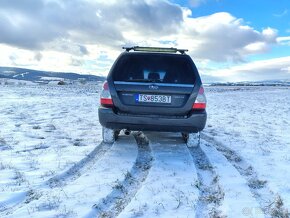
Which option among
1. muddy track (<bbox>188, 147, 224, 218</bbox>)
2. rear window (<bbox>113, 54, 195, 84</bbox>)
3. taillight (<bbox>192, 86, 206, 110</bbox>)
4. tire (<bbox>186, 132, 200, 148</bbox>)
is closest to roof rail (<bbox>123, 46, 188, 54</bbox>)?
rear window (<bbox>113, 54, 195, 84</bbox>)

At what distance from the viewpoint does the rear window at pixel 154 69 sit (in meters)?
6.52

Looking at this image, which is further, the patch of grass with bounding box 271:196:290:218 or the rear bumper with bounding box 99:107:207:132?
the rear bumper with bounding box 99:107:207:132

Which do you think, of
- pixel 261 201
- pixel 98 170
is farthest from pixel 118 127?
pixel 261 201

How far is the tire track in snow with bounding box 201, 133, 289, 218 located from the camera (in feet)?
12.4

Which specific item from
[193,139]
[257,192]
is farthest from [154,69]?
[257,192]

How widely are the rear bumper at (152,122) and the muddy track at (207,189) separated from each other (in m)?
0.62

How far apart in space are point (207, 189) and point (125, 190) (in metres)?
1.09

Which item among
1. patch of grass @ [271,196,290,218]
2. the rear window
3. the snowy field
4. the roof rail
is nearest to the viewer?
patch of grass @ [271,196,290,218]

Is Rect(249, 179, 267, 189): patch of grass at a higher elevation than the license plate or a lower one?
lower

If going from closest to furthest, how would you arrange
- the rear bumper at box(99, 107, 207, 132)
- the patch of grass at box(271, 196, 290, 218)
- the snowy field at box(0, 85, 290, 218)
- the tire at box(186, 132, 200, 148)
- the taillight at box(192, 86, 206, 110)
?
1. the patch of grass at box(271, 196, 290, 218)
2. the snowy field at box(0, 85, 290, 218)
3. the rear bumper at box(99, 107, 207, 132)
4. the taillight at box(192, 86, 206, 110)
5. the tire at box(186, 132, 200, 148)

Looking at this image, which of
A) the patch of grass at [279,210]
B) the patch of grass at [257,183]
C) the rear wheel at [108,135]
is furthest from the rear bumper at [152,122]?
the patch of grass at [279,210]

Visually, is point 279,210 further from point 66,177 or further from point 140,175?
point 66,177

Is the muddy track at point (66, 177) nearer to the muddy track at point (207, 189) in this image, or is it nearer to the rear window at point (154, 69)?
the rear window at point (154, 69)

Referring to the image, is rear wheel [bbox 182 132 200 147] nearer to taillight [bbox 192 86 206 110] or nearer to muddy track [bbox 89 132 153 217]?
taillight [bbox 192 86 206 110]
